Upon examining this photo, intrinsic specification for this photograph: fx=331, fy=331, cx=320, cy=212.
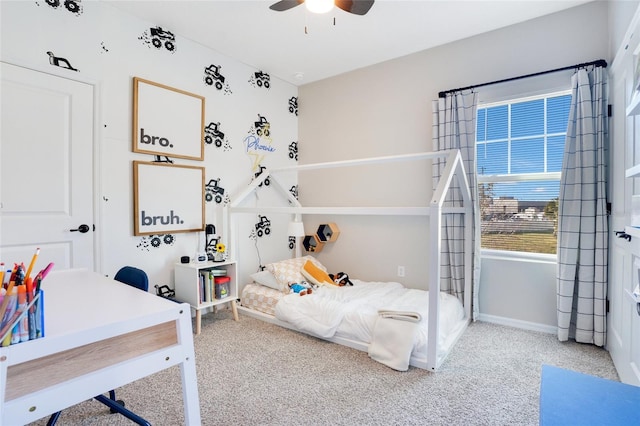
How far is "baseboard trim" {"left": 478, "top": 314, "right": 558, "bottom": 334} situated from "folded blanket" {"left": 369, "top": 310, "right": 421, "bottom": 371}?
47.5 inches

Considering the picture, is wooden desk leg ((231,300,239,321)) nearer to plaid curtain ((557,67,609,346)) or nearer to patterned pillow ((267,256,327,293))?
patterned pillow ((267,256,327,293))

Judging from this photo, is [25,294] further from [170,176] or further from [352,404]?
[170,176]

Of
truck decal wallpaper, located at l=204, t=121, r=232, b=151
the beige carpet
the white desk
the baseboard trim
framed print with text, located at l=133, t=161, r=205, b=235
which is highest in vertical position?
truck decal wallpaper, located at l=204, t=121, r=232, b=151

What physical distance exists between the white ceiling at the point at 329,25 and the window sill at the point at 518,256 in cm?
197

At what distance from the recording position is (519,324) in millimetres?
2877

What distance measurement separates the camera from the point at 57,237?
2.33m

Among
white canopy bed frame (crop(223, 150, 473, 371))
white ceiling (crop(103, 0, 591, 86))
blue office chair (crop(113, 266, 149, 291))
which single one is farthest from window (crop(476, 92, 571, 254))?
blue office chair (crop(113, 266, 149, 291))

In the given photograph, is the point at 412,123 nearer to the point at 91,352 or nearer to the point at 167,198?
the point at 167,198

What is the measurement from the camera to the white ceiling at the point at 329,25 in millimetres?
2557

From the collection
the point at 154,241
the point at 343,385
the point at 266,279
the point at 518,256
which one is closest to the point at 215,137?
Answer: the point at 154,241

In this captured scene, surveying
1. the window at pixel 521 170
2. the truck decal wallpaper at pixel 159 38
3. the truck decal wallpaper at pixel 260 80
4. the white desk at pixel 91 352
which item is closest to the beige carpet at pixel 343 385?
the white desk at pixel 91 352

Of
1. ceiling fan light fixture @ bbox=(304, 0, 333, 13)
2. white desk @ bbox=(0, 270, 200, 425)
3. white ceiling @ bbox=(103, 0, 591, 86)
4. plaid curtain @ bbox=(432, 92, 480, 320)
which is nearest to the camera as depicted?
white desk @ bbox=(0, 270, 200, 425)

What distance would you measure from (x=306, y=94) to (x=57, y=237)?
119 inches

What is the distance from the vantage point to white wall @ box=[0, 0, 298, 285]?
2.25 metres
